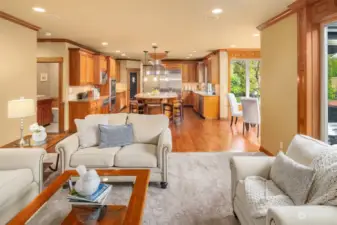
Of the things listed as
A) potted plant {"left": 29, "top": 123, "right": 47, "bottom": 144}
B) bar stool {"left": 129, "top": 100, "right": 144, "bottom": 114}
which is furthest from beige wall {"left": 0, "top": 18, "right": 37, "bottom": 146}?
bar stool {"left": 129, "top": 100, "right": 144, "bottom": 114}

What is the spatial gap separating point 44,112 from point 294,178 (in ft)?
24.6

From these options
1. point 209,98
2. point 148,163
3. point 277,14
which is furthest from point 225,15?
point 209,98

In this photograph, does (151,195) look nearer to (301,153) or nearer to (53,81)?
(301,153)

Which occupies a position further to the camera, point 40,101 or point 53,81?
point 53,81

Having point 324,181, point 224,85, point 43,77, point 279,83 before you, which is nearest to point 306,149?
point 324,181

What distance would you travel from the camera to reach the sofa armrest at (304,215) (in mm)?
1438

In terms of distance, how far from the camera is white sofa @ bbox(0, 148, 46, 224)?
2318mm

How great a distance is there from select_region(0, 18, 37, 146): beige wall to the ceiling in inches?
13.2

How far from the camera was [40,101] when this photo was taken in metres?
7.45

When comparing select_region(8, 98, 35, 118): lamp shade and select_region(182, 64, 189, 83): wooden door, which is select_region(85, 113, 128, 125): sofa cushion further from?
select_region(182, 64, 189, 83): wooden door

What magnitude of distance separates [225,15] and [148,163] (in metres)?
2.95

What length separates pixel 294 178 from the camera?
6.43 ft

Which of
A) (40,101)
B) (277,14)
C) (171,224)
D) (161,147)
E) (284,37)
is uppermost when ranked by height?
(277,14)

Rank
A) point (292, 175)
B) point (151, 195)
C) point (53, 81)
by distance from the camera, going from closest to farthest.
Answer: point (292, 175), point (151, 195), point (53, 81)
